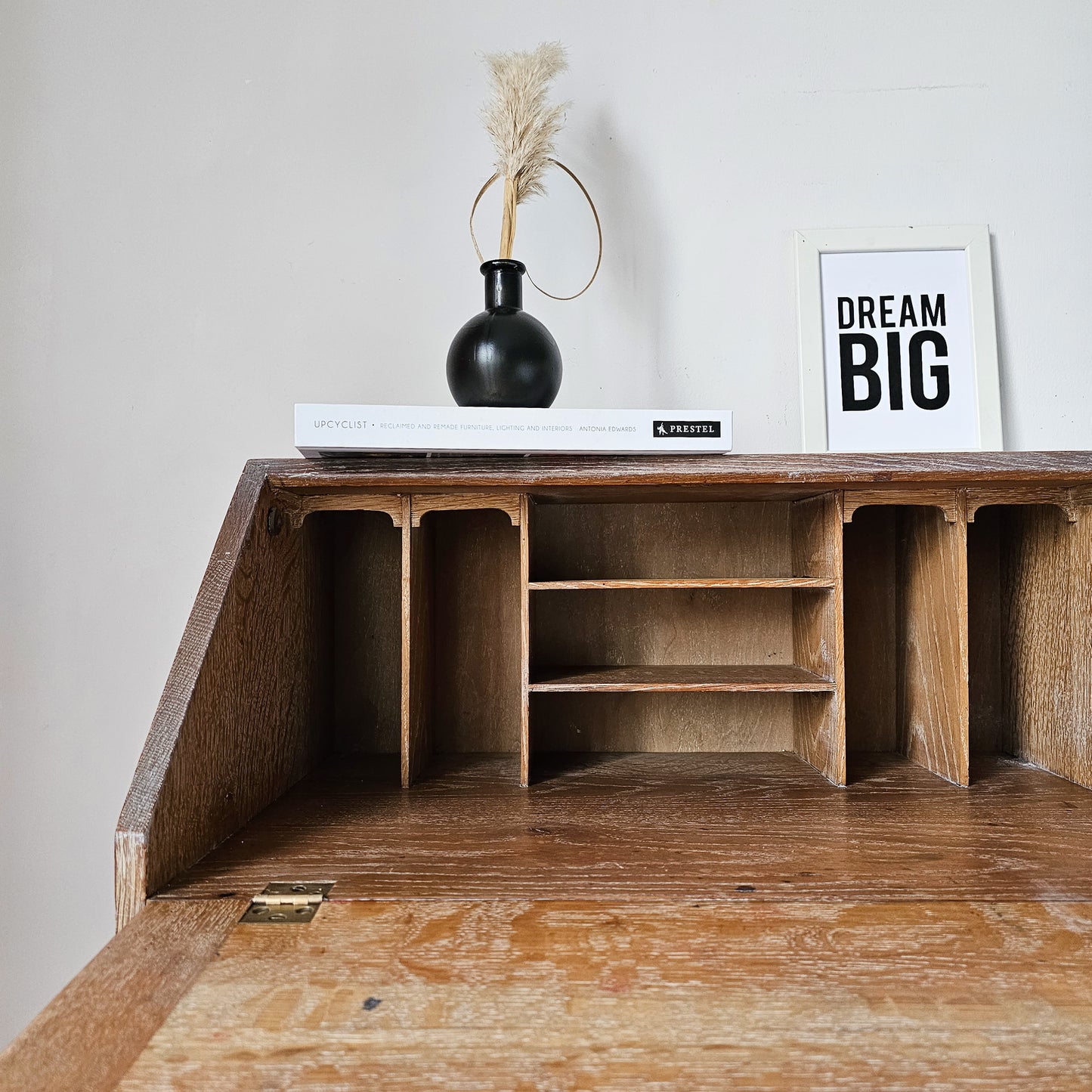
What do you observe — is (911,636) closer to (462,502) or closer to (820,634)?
(820,634)

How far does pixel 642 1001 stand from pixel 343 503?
76cm

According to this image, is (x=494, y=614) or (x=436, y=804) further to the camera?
(x=494, y=614)

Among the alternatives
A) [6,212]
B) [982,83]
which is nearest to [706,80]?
[982,83]

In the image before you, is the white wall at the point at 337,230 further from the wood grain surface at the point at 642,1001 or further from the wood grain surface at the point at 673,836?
the wood grain surface at the point at 642,1001

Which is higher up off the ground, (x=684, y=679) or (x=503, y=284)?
(x=503, y=284)

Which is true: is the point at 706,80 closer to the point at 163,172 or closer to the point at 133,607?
the point at 163,172

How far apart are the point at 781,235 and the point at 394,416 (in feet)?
2.71

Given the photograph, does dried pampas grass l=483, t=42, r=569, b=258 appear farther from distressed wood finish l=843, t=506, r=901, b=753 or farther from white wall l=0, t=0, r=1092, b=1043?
distressed wood finish l=843, t=506, r=901, b=753

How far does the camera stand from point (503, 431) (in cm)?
102

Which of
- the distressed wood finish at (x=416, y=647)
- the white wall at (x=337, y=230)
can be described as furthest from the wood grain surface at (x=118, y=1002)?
the white wall at (x=337, y=230)

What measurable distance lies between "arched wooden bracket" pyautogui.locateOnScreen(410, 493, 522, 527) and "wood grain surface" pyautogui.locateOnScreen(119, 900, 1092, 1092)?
21.2 inches

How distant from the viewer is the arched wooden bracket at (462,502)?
1128 millimetres

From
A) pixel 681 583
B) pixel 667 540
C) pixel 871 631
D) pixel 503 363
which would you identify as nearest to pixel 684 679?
pixel 681 583

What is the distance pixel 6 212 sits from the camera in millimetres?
1426
